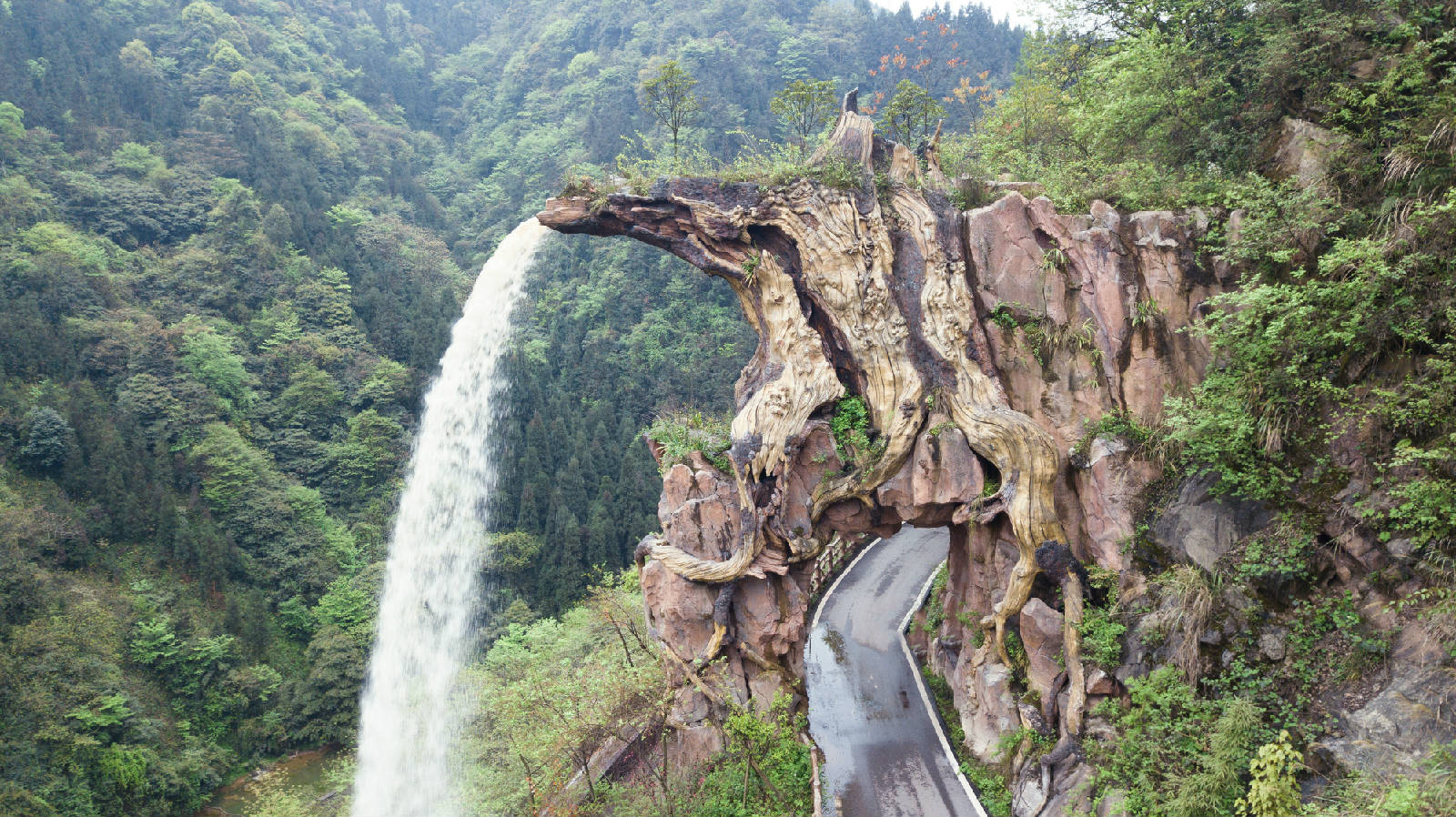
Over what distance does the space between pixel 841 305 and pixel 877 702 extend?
829 cm

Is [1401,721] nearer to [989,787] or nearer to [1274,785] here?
[1274,785]

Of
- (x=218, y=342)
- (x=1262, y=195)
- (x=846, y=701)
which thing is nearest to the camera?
(x=1262, y=195)

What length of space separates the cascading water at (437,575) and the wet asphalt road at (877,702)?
9239 millimetres

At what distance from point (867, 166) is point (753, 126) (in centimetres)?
3749

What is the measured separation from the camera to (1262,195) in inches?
417

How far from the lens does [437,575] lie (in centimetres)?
2944

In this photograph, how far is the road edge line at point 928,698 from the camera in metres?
13.8

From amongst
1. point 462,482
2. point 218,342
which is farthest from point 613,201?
point 218,342

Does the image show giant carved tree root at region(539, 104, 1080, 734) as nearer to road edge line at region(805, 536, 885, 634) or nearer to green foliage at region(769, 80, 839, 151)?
green foliage at region(769, 80, 839, 151)

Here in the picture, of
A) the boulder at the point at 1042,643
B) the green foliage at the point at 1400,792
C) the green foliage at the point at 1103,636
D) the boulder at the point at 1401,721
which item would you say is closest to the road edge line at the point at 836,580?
the boulder at the point at 1042,643

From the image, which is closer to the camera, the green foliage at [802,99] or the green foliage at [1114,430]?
the green foliage at [1114,430]

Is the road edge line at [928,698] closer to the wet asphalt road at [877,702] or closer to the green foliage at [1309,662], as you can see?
the wet asphalt road at [877,702]

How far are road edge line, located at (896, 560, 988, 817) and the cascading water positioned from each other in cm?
1079

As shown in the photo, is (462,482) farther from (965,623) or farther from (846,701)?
(965,623)
